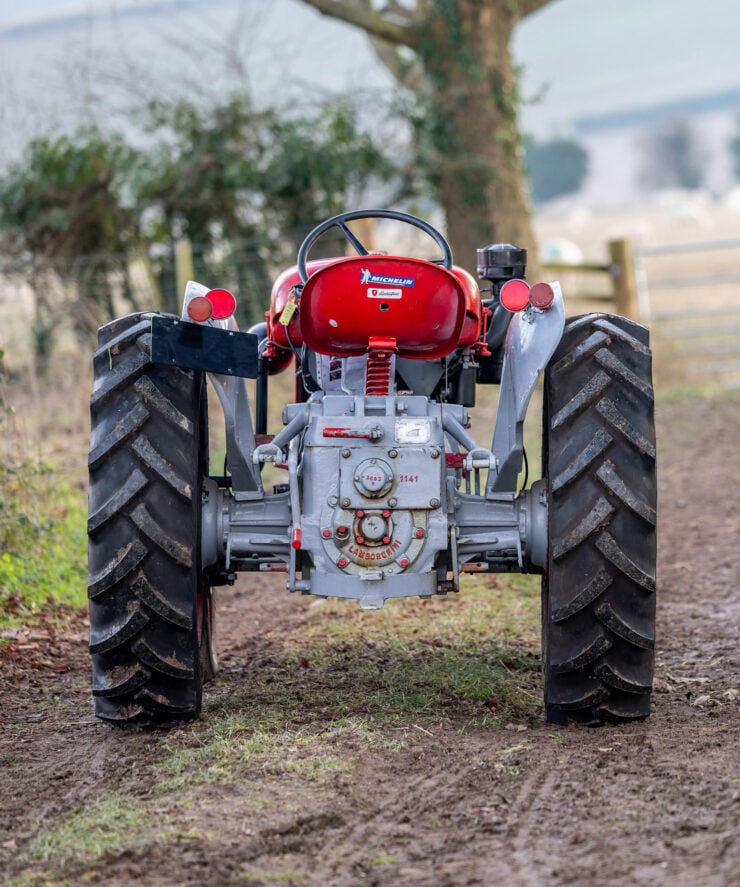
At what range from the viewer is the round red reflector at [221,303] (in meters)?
4.63

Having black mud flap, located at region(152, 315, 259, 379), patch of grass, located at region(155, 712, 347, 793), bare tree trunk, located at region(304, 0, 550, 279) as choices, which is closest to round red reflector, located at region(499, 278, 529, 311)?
black mud flap, located at region(152, 315, 259, 379)

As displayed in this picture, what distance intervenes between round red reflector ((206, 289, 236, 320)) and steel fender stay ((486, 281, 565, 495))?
3.25 feet

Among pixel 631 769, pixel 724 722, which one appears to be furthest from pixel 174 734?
pixel 724 722

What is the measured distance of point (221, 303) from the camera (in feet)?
15.3

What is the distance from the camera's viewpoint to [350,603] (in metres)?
6.58

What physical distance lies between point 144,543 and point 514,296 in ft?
4.91

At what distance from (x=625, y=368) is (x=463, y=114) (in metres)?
11.2

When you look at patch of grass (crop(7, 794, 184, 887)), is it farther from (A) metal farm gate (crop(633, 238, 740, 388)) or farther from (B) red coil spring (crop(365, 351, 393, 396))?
(A) metal farm gate (crop(633, 238, 740, 388))

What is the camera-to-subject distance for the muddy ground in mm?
3281

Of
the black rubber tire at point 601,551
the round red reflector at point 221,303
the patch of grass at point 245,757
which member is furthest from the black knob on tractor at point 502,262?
the patch of grass at point 245,757

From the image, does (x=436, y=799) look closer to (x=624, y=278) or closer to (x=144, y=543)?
(x=144, y=543)

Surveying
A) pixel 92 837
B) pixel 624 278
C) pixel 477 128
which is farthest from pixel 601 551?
pixel 477 128

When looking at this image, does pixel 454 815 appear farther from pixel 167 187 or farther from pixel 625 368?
pixel 167 187

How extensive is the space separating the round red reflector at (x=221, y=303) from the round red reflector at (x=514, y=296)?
93 centimetres
